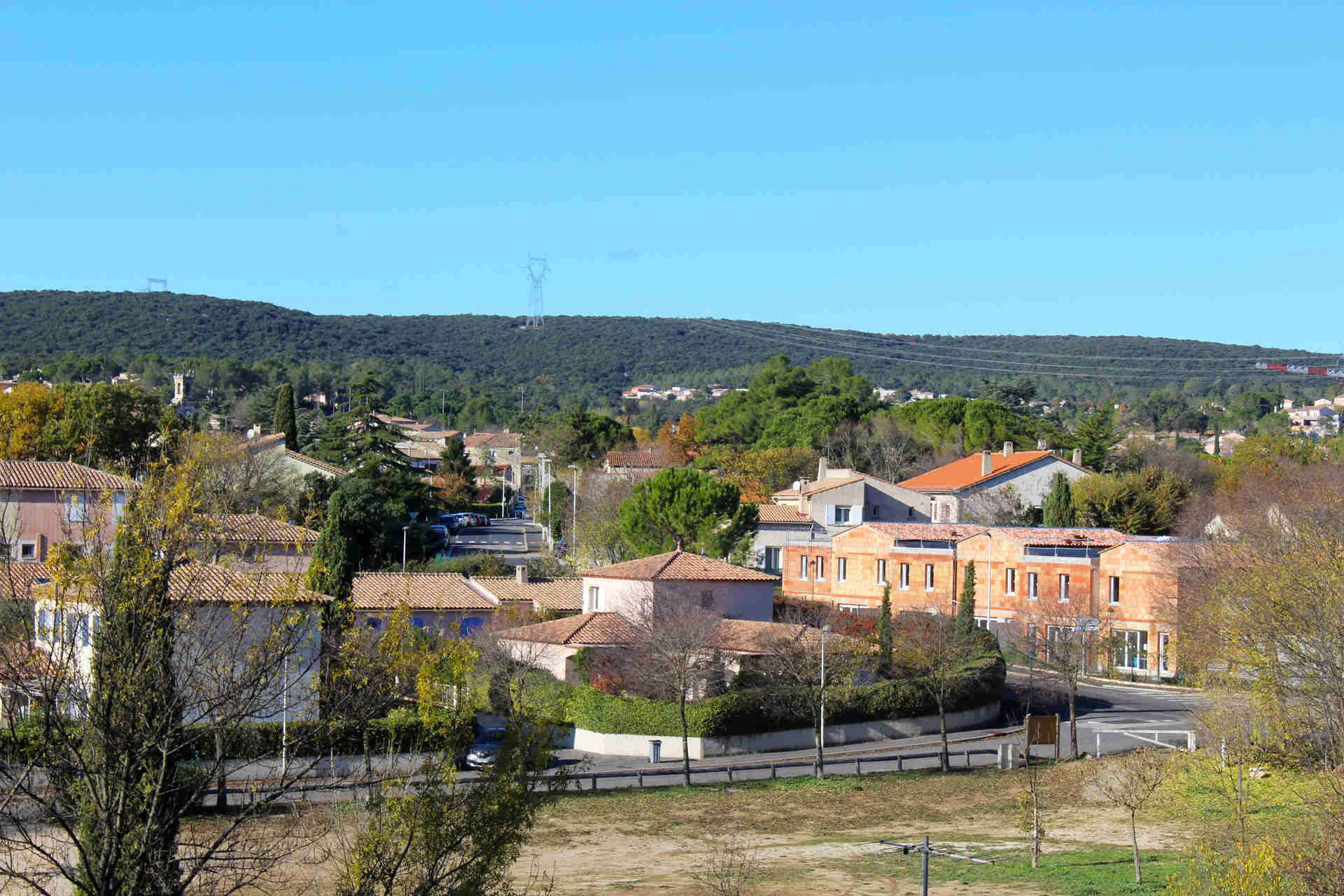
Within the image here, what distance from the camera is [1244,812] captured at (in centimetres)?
2861

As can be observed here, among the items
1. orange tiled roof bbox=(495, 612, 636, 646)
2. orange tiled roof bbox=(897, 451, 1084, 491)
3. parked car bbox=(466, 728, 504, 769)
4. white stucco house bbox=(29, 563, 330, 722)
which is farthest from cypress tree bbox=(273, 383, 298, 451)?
white stucco house bbox=(29, 563, 330, 722)

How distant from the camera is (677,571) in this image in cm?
5384

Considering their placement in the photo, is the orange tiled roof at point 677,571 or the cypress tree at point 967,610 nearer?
the cypress tree at point 967,610

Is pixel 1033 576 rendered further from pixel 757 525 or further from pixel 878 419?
pixel 878 419

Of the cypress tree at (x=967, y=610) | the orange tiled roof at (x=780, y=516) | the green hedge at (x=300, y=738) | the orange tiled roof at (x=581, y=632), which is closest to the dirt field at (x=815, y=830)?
the green hedge at (x=300, y=738)

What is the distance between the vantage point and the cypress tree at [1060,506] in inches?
3007

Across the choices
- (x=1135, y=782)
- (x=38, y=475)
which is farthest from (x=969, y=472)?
(x=1135, y=782)

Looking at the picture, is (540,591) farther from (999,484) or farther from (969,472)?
(969,472)

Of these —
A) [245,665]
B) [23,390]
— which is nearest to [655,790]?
[245,665]

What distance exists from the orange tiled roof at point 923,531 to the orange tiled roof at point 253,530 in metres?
50.2

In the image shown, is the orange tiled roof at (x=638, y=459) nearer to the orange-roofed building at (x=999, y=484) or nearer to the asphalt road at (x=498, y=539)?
the asphalt road at (x=498, y=539)

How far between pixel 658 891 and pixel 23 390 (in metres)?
67.2

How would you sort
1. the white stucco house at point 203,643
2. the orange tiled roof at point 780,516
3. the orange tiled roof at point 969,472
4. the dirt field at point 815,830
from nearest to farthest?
the white stucco house at point 203,643 → the dirt field at point 815,830 → the orange tiled roof at point 780,516 → the orange tiled roof at point 969,472

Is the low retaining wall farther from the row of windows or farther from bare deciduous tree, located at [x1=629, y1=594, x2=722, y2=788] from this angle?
the row of windows
